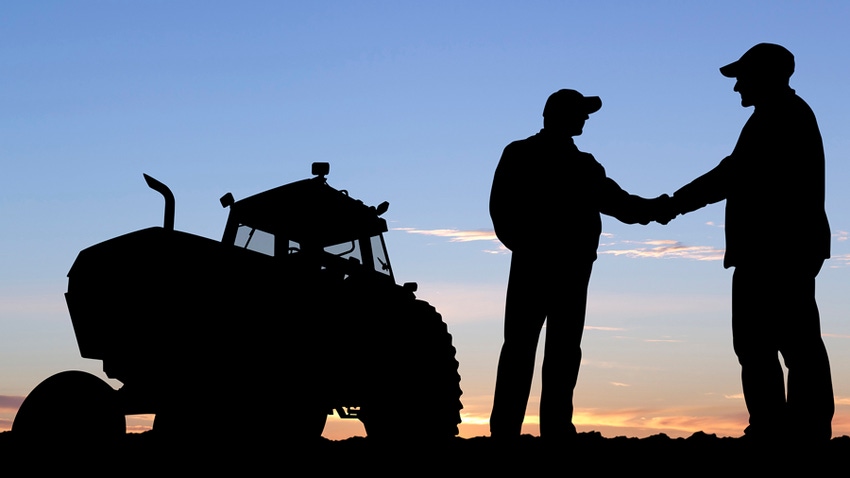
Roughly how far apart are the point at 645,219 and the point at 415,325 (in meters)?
3.11

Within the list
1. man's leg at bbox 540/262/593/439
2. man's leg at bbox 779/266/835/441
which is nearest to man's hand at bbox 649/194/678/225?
man's leg at bbox 540/262/593/439

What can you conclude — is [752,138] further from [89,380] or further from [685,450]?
[89,380]

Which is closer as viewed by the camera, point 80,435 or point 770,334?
point 770,334

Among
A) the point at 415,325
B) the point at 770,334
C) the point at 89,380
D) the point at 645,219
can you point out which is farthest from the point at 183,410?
the point at 770,334

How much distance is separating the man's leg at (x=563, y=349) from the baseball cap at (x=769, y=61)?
1.62m

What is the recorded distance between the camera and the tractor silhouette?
820 cm

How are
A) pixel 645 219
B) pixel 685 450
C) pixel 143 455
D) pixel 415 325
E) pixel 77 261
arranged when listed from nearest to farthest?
pixel 685 450, pixel 143 455, pixel 645 219, pixel 77 261, pixel 415 325

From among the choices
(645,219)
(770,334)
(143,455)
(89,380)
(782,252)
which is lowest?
(143,455)

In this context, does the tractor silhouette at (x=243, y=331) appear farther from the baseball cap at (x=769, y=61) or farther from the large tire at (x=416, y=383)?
the baseball cap at (x=769, y=61)

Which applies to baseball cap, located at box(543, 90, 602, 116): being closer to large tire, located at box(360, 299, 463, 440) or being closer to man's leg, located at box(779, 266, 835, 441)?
man's leg, located at box(779, 266, 835, 441)

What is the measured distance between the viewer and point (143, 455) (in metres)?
6.92

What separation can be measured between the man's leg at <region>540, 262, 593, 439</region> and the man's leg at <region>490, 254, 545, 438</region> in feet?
0.50

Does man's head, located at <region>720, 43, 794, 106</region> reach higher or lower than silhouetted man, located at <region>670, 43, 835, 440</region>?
higher

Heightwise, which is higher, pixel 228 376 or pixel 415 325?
pixel 415 325
